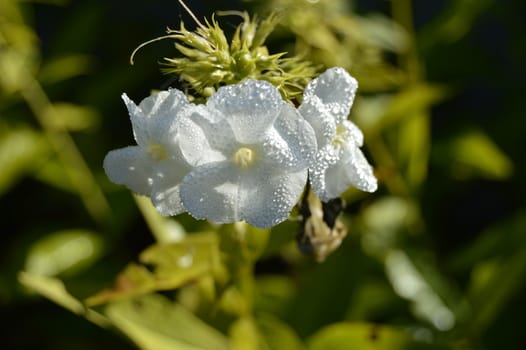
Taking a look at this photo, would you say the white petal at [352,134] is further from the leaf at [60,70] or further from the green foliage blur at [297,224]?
the leaf at [60,70]

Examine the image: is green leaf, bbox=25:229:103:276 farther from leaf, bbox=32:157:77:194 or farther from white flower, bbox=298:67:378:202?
white flower, bbox=298:67:378:202

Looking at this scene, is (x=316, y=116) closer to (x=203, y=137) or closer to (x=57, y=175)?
(x=203, y=137)

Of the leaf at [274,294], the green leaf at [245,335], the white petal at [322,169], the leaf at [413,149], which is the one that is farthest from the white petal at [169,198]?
the leaf at [413,149]

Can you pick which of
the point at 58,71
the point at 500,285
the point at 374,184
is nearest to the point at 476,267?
the point at 500,285

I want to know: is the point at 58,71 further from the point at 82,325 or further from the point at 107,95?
the point at 82,325

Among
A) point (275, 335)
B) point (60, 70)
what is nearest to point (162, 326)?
point (275, 335)

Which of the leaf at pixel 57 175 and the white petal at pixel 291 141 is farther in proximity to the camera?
the leaf at pixel 57 175

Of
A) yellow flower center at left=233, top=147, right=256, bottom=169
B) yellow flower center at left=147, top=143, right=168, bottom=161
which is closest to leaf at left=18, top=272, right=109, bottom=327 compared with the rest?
yellow flower center at left=147, top=143, right=168, bottom=161
